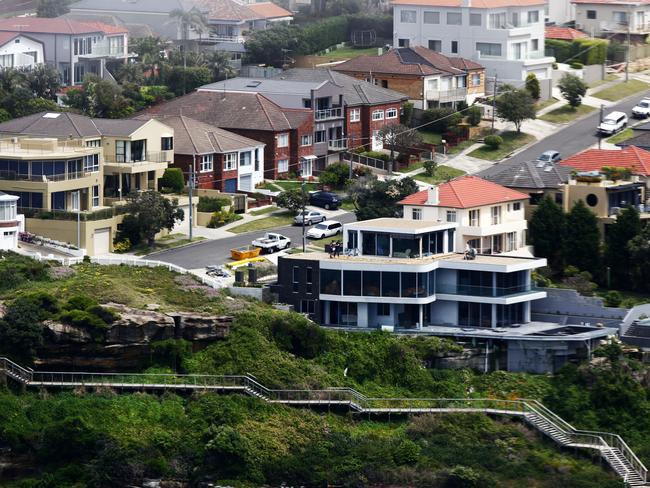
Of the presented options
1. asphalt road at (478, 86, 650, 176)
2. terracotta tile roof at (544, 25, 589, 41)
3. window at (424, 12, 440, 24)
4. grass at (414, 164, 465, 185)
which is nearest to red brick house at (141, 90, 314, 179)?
grass at (414, 164, 465, 185)

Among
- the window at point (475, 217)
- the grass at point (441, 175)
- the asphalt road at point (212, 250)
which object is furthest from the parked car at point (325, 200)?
the window at point (475, 217)

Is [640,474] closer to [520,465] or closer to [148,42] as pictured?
[520,465]

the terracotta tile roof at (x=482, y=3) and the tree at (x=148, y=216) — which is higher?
the terracotta tile roof at (x=482, y=3)

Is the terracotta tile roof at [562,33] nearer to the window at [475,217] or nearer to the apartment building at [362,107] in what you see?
the apartment building at [362,107]

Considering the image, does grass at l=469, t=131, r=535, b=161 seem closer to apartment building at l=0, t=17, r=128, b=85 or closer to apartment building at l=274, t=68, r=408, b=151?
apartment building at l=274, t=68, r=408, b=151

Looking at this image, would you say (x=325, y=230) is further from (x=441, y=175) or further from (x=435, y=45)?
(x=435, y=45)

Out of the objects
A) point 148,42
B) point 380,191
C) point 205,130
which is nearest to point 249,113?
point 205,130
